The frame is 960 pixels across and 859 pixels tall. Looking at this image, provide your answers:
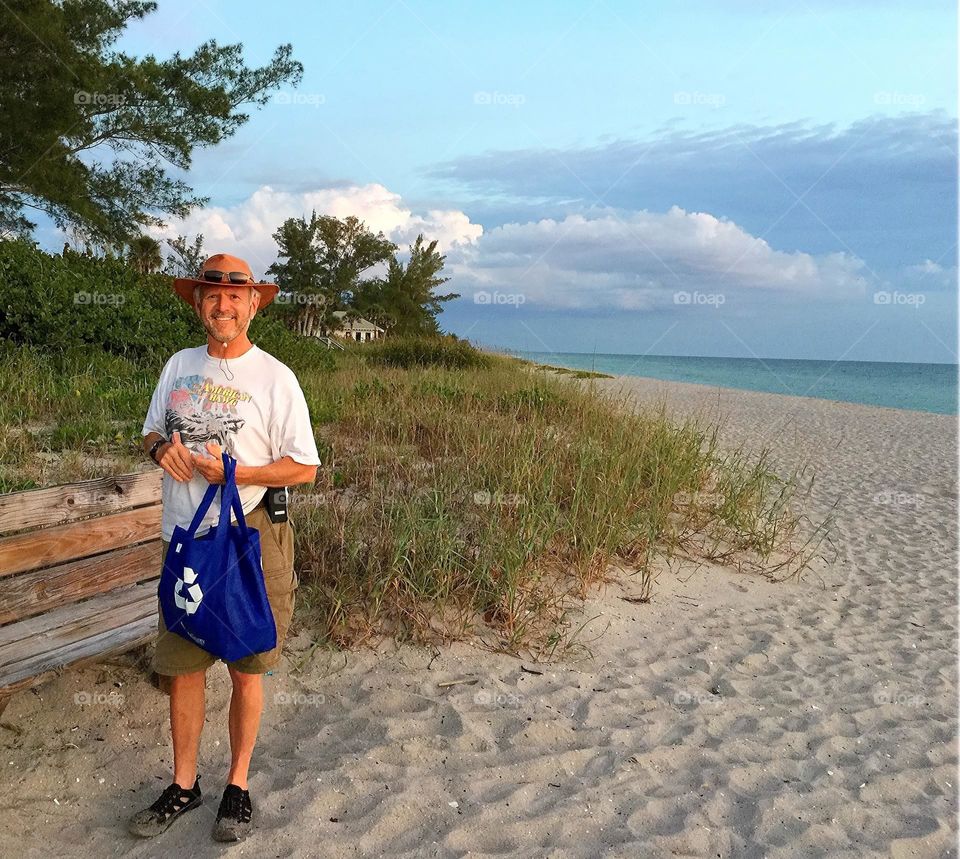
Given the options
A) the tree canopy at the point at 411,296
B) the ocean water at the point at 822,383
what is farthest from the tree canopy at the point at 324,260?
the ocean water at the point at 822,383

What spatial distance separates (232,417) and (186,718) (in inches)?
42.7

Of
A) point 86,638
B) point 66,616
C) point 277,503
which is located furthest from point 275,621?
point 66,616

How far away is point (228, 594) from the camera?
2.27 m

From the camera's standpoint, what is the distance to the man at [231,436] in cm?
234

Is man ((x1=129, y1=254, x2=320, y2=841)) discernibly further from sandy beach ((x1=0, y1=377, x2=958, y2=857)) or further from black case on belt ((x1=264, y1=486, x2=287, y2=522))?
sandy beach ((x1=0, y1=377, x2=958, y2=857))

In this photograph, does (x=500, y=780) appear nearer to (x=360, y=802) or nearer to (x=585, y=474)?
(x=360, y=802)

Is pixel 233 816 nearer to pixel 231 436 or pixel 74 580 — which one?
pixel 231 436

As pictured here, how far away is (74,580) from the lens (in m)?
3.35

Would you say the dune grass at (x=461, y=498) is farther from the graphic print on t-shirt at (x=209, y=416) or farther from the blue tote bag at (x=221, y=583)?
the graphic print on t-shirt at (x=209, y=416)

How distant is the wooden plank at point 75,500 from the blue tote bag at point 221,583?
3.91 feet

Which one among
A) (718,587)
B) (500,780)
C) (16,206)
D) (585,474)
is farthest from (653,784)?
(16,206)

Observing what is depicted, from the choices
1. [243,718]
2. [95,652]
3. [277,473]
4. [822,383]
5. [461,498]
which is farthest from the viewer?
[822,383]

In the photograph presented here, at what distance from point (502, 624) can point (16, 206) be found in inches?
626

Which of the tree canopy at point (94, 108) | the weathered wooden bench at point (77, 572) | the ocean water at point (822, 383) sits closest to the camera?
the weathered wooden bench at point (77, 572)
